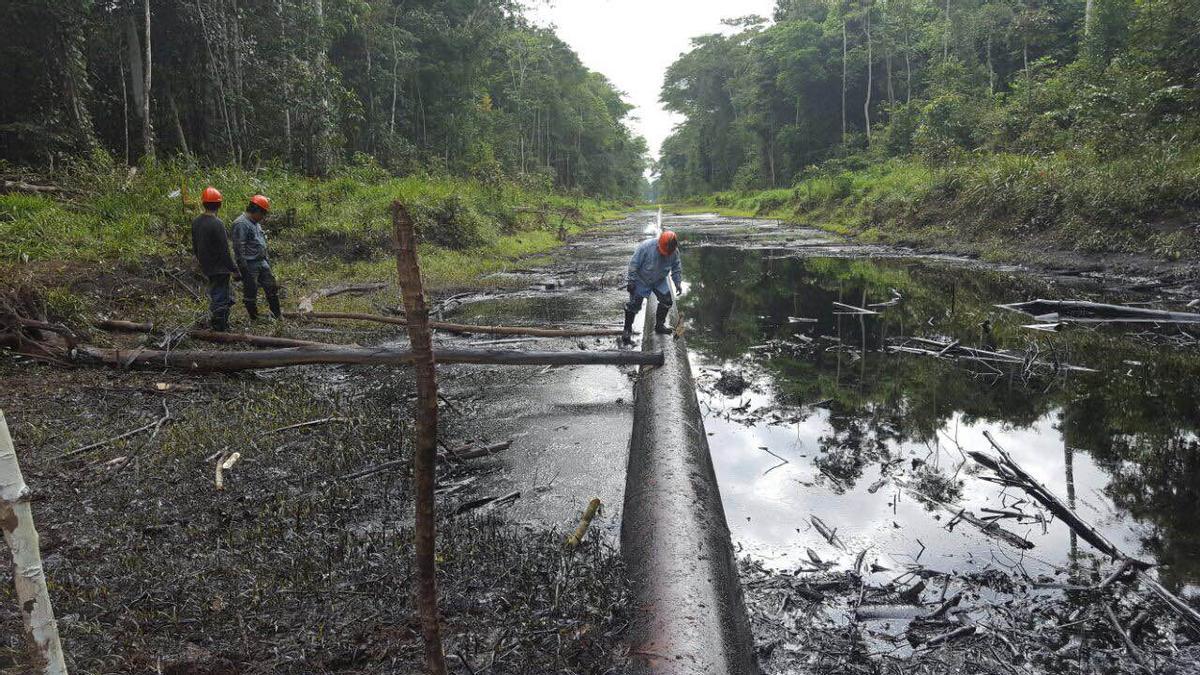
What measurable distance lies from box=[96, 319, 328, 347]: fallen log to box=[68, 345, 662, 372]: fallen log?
0.72 ft

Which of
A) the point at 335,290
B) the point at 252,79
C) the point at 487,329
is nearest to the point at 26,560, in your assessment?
the point at 487,329

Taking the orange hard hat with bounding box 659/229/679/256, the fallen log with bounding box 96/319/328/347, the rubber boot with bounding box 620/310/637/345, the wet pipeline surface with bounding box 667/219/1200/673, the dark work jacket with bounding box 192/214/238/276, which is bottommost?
the wet pipeline surface with bounding box 667/219/1200/673

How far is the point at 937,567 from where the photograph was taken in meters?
3.19

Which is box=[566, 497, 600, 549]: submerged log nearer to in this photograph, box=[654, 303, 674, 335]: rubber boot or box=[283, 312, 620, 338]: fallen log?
box=[654, 303, 674, 335]: rubber boot

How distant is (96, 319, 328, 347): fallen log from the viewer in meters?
5.89

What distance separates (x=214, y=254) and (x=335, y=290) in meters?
2.53

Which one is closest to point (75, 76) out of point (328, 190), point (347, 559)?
point (328, 190)

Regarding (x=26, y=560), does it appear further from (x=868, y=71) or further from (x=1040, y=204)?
(x=868, y=71)

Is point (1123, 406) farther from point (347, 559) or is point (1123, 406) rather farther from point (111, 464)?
point (111, 464)

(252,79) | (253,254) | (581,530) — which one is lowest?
(581,530)

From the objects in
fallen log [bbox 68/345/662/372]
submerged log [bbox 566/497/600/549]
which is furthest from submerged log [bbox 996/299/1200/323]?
submerged log [bbox 566/497/600/549]

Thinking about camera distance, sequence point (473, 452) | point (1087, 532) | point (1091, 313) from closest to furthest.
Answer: point (1087, 532) → point (473, 452) → point (1091, 313)

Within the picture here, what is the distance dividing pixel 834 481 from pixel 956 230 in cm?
1509

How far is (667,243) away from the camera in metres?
6.73
